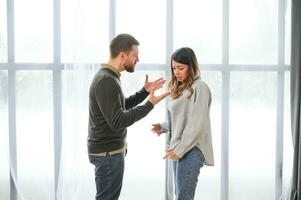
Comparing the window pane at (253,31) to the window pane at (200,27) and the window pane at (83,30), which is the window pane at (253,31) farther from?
the window pane at (83,30)

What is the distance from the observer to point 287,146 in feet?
10.4

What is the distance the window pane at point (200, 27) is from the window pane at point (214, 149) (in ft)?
0.50

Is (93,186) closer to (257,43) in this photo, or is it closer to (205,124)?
(205,124)

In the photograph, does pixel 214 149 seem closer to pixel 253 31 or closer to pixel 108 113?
pixel 253 31

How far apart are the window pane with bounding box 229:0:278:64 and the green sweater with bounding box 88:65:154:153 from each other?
1.21 metres

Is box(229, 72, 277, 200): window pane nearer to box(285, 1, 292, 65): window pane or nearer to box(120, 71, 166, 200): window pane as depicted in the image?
box(285, 1, 292, 65): window pane

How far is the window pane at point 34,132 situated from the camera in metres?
2.88

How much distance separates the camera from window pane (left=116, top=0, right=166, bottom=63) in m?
2.93

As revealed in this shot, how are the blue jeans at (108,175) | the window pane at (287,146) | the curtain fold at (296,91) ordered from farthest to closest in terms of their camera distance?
the window pane at (287,146), the curtain fold at (296,91), the blue jeans at (108,175)

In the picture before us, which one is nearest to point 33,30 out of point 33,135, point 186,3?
point 33,135

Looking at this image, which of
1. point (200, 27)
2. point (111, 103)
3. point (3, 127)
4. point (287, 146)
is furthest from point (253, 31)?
point (3, 127)

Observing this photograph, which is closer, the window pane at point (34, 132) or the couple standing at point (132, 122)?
the couple standing at point (132, 122)

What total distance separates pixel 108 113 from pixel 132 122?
15 centimetres

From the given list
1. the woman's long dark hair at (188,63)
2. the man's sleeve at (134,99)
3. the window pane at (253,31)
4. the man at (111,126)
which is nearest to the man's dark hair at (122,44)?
the man at (111,126)
